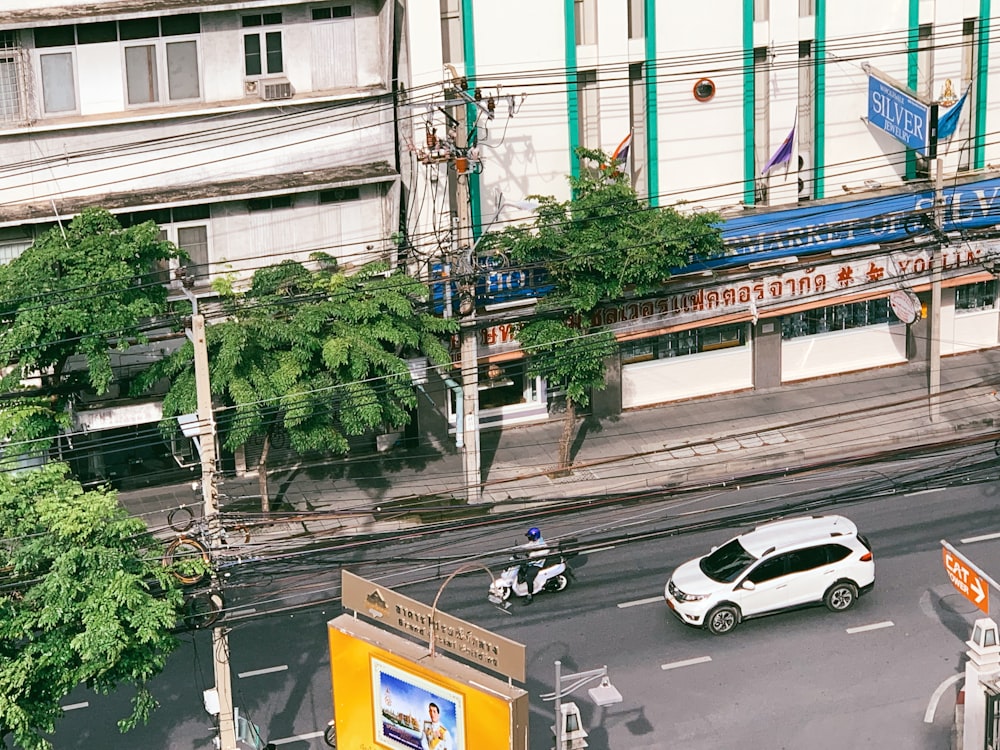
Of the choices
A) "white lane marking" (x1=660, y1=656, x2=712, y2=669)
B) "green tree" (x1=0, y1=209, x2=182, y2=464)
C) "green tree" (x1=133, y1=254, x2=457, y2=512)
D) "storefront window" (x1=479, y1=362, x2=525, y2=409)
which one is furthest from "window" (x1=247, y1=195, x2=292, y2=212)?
"white lane marking" (x1=660, y1=656, x2=712, y2=669)

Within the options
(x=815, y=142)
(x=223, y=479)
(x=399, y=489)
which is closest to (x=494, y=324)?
(x=399, y=489)

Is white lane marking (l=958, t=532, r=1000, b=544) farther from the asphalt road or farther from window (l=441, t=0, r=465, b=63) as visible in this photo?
window (l=441, t=0, r=465, b=63)

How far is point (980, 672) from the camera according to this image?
85.4 feet

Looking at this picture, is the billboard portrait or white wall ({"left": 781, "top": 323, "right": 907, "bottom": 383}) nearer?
the billboard portrait

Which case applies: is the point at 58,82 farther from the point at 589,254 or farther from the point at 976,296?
the point at 976,296

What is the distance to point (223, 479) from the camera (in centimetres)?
3709

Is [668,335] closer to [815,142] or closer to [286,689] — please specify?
[815,142]

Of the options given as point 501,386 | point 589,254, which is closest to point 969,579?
point 589,254

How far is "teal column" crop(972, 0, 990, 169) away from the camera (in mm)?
41094

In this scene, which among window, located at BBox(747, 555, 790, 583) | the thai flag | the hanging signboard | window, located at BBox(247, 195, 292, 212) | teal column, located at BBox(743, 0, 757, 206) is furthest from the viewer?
the hanging signboard

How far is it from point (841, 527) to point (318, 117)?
46.5 ft

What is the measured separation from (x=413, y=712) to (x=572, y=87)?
18.3m

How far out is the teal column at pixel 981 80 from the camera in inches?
1618

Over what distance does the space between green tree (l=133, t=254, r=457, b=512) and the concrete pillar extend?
12.3 meters
